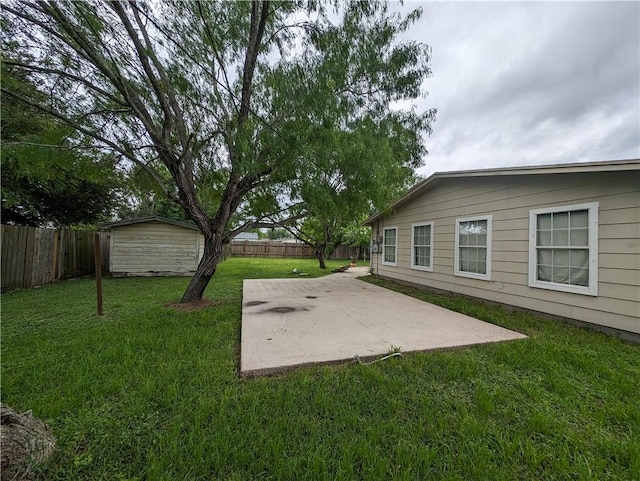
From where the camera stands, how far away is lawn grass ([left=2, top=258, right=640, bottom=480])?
A: 1427 millimetres

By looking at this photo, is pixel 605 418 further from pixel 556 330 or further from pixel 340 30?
pixel 340 30

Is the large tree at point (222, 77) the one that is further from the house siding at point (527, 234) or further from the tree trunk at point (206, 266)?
the house siding at point (527, 234)

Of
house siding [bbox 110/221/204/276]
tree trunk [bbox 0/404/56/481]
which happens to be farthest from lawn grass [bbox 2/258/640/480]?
house siding [bbox 110/221/204/276]

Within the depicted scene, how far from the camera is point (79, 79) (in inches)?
Result: 157

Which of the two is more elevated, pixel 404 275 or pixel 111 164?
pixel 111 164

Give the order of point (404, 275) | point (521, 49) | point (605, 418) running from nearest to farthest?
point (605, 418), point (521, 49), point (404, 275)

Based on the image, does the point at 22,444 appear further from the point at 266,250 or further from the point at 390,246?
the point at 266,250

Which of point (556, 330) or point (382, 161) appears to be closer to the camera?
point (556, 330)

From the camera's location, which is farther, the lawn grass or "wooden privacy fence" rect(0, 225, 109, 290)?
"wooden privacy fence" rect(0, 225, 109, 290)

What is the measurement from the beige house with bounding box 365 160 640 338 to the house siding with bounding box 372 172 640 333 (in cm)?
1

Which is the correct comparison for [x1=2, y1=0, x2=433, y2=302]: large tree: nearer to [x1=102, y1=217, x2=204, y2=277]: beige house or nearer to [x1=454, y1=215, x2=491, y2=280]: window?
[x1=454, y1=215, x2=491, y2=280]: window

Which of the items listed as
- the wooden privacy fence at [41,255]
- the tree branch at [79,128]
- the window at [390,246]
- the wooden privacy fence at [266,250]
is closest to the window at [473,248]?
the window at [390,246]

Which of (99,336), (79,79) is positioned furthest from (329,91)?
(99,336)

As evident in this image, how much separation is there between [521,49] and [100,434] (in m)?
9.88
